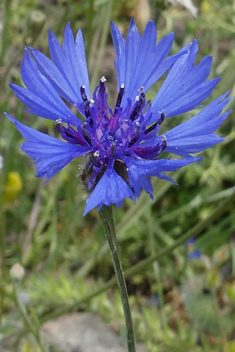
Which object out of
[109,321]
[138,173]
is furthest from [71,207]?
[138,173]

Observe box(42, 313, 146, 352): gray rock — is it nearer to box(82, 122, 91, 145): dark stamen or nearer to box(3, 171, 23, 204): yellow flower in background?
box(3, 171, 23, 204): yellow flower in background

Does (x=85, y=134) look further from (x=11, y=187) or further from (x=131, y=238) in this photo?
(x=131, y=238)

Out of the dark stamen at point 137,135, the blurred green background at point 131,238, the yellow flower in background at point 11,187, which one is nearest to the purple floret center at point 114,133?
the dark stamen at point 137,135

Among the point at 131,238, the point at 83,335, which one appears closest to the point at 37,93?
the point at 83,335

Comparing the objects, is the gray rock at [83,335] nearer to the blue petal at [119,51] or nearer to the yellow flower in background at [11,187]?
the yellow flower in background at [11,187]

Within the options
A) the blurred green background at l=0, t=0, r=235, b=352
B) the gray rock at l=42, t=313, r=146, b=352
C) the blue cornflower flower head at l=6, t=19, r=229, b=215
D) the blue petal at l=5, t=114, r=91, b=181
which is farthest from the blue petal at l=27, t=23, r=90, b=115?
the gray rock at l=42, t=313, r=146, b=352

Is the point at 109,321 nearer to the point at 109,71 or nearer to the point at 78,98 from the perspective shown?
the point at 78,98

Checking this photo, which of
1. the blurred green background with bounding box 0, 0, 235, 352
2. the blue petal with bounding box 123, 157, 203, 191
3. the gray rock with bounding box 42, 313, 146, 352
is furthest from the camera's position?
the gray rock with bounding box 42, 313, 146, 352
